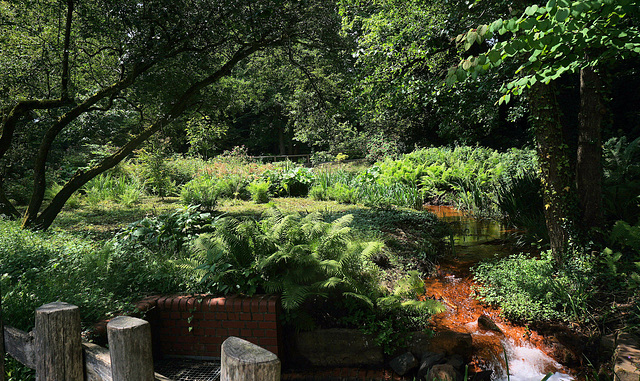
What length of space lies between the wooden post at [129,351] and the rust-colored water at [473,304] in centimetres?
306

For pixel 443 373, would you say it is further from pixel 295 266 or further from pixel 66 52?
pixel 66 52

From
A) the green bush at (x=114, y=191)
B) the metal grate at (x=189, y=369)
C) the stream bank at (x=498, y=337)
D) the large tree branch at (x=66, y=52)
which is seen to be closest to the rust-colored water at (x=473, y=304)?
the stream bank at (x=498, y=337)

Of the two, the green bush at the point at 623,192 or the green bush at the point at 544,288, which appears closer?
the green bush at the point at 544,288

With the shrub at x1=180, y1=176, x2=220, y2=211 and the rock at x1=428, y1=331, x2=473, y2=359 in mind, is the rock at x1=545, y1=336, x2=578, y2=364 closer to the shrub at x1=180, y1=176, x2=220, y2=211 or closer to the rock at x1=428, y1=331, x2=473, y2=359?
the rock at x1=428, y1=331, x2=473, y2=359

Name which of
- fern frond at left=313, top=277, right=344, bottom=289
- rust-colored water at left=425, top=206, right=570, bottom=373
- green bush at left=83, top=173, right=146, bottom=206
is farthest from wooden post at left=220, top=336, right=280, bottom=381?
green bush at left=83, top=173, right=146, bottom=206

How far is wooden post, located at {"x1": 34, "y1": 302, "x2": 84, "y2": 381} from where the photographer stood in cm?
177

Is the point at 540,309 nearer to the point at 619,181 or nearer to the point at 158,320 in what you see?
the point at 619,181

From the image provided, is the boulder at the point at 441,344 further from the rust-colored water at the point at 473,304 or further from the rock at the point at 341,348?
the rock at the point at 341,348

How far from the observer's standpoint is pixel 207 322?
346cm

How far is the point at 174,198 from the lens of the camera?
1148cm

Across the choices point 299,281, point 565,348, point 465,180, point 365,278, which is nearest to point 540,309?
point 565,348

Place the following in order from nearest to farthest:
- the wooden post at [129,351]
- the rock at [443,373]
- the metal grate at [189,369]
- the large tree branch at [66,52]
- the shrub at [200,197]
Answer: the wooden post at [129,351] < the rock at [443,373] < the metal grate at [189,369] < the large tree branch at [66,52] < the shrub at [200,197]

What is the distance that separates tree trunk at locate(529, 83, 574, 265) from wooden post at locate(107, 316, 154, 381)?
15.6 feet

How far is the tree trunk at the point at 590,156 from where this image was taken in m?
4.54
